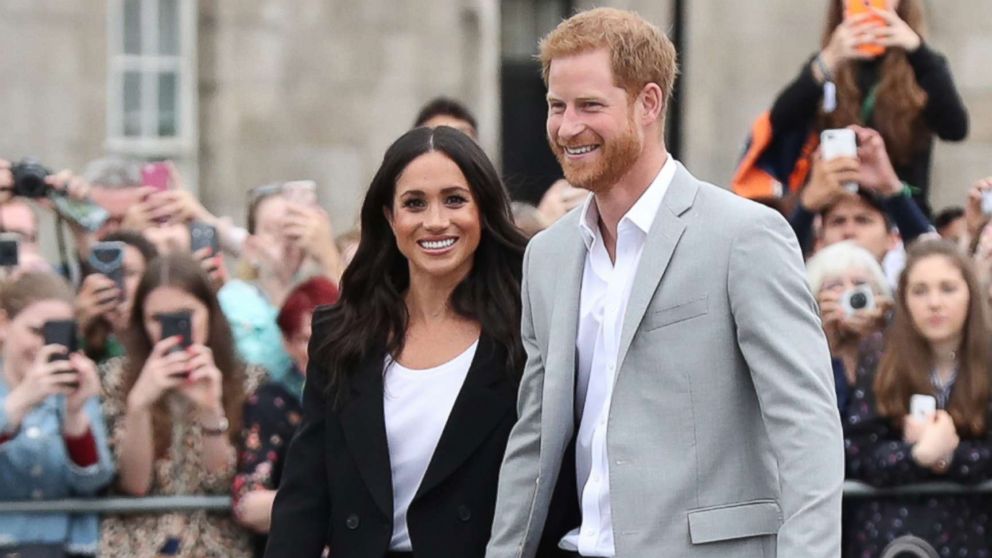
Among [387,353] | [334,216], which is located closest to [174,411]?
[387,353]

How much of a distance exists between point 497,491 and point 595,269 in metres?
0.73

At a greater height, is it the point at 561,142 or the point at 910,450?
the point at 561,142

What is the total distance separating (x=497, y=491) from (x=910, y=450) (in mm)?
1927

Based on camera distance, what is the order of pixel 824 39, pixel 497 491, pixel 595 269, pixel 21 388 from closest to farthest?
1. pixel 595 269
2. pixel 497 491
3. pixel 21 388
4. pixel 824 39

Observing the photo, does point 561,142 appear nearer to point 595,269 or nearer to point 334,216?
point 595,269

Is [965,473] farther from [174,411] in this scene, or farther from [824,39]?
[174,411]

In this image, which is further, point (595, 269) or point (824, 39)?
point (824, 39)

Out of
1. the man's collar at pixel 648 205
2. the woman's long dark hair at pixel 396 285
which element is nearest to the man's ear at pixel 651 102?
the man's collar at pixel 648 205

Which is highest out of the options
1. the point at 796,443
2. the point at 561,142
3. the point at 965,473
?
the point at 561,142

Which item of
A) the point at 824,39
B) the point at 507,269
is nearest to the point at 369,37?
the point at 824,39

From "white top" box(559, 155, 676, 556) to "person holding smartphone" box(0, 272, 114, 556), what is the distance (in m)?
2.15

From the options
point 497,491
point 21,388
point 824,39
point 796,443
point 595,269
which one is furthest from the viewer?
point 824,39

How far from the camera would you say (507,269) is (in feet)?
18.0

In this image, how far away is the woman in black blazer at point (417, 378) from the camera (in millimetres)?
5273
